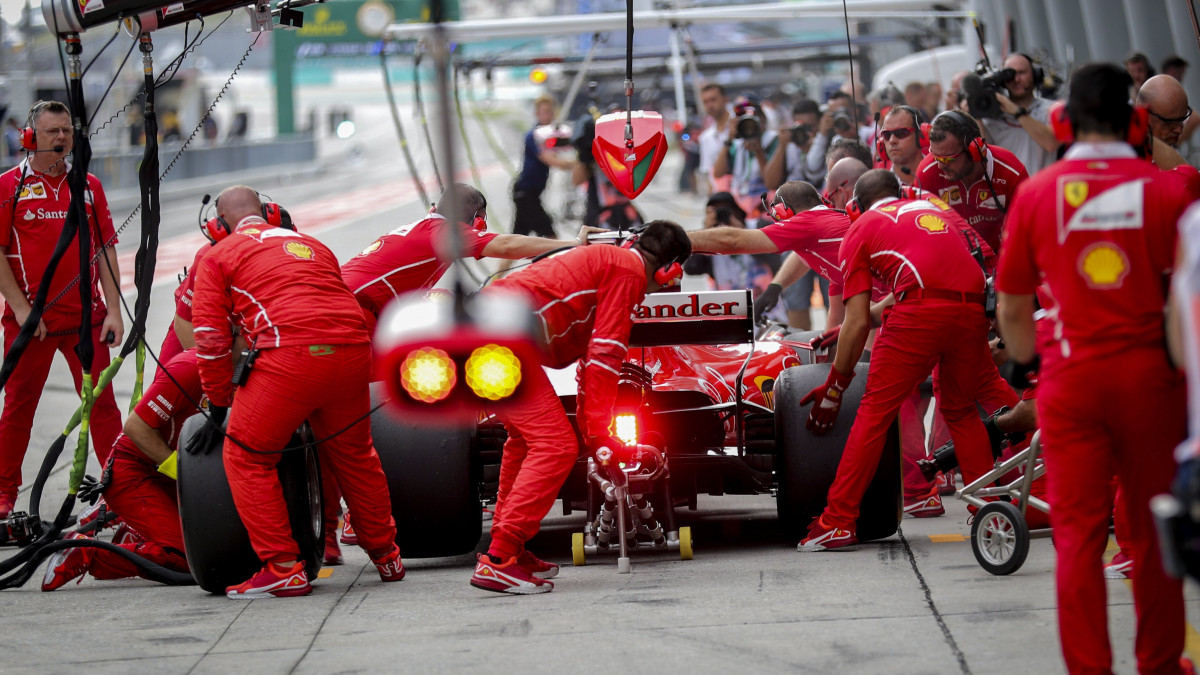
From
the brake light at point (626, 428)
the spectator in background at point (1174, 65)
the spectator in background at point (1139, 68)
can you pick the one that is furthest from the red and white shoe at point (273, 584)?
the spectator in background at point (1174, 65)

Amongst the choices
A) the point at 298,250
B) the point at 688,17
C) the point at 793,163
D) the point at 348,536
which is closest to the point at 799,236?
the point at 298,250

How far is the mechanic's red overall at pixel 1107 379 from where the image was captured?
4.19 meters

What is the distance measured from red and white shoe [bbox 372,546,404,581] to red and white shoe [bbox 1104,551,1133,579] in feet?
9.58

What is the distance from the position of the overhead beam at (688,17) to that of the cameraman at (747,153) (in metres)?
2.05

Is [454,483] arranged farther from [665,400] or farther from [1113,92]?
[1113,92]

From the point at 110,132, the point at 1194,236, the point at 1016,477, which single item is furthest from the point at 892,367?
the point at 110,132

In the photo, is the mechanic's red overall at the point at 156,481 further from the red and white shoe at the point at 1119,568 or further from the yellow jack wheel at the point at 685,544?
the red and white shoe at the point at 1119,568

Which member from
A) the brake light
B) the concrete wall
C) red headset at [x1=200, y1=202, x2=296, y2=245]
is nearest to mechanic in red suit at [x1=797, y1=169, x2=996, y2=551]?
the brake light

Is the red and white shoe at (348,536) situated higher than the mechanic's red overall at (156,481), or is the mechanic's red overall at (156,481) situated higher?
the mechanic's red overall at (156,481)

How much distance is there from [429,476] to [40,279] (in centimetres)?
298

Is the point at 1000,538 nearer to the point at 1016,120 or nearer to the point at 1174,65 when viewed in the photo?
the point at 1016,120

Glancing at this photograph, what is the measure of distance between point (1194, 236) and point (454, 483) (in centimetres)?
385

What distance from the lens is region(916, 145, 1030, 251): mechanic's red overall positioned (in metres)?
8.09

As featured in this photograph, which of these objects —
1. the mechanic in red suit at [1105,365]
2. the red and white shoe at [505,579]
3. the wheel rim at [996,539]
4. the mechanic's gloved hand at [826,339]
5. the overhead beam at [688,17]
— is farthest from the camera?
the overhead beam at [688,17]
